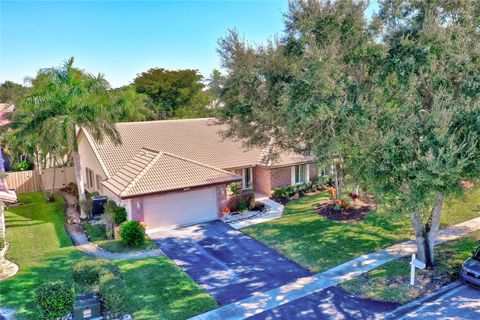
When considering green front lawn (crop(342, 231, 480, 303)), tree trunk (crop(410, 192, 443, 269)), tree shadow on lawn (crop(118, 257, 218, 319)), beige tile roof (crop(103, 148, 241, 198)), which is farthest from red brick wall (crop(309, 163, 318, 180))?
tree shadow on lawn (crop(118, 257, 218, 319))

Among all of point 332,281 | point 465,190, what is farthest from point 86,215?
point 465,190

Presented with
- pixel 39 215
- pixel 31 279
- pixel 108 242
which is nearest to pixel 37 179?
pixel 39 215

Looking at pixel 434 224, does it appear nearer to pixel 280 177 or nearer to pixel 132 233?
pixel 280 177

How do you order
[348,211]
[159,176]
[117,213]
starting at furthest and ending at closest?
[348,211] < [159,176] < [117,213]

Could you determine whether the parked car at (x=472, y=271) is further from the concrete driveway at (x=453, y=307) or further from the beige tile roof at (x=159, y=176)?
the beige tile roof at (x=159, y=176)

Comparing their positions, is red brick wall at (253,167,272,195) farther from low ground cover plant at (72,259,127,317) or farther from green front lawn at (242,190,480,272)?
low ground cover plant at (72,259,127,317)

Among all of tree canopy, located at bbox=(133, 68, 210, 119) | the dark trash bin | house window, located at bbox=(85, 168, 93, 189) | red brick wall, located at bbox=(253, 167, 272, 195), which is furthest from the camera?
tree canopy, located at bbox=(133, 68, 210, 119)
